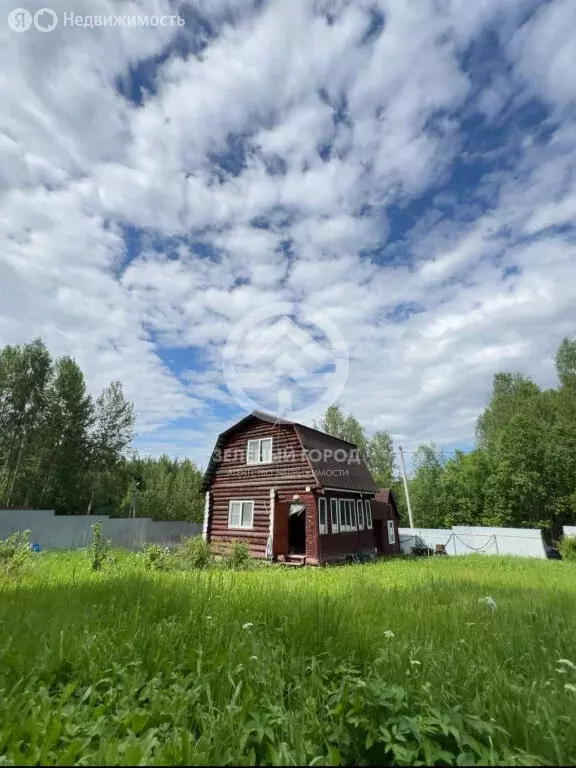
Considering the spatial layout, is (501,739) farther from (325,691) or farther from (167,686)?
(167,686)

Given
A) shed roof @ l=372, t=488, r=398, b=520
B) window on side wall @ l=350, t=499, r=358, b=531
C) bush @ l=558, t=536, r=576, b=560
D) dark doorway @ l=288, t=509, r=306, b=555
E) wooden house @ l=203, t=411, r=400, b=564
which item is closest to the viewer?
wooden house @ l=203, t=411, r=400, b=564

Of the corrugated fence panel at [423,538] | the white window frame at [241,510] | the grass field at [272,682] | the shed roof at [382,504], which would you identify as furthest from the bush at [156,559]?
the corrugated fence panel at [423,538]

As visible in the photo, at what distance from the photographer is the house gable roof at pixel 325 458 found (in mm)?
18513

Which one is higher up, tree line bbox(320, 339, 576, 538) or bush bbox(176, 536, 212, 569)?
tree line bbox(320, 339, 576, 538)

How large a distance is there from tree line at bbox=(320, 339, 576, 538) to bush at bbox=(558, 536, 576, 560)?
11.3 metres

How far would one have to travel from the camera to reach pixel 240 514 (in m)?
20.0

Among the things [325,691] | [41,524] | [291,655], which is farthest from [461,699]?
[41,524]

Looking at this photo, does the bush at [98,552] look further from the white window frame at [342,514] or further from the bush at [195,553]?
the white window frame at [342,514]

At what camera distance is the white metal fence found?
78.8 ft

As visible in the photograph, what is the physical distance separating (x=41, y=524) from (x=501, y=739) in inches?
1048

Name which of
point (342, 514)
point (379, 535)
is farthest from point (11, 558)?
point (379, 535)

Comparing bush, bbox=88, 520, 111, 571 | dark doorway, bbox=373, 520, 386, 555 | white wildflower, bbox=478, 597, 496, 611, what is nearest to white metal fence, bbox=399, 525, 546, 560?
dark doorway, bbox=373, 520, 386, 555

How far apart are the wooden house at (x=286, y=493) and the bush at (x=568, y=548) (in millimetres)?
10247

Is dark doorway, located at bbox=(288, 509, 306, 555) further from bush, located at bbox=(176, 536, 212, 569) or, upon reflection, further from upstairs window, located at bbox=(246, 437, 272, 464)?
bush, located at bbox=(176, 536, 212, 569)
